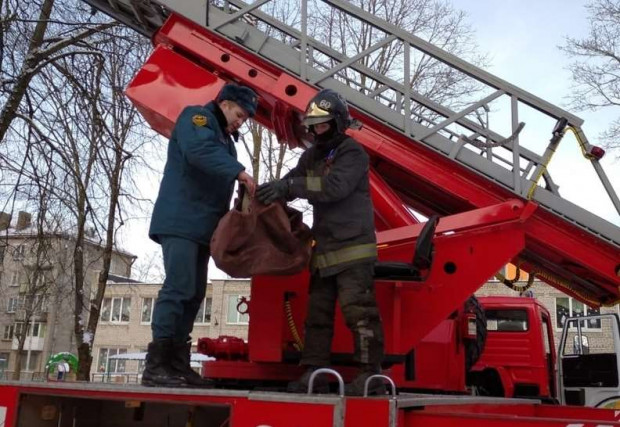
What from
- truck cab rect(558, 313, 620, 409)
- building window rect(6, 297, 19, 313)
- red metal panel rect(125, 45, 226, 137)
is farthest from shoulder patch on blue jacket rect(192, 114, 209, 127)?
building window rect(6, 297, 19, 313)

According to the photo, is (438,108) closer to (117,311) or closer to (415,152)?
(415,152)

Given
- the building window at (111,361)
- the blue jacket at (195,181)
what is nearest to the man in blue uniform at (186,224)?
the blue jacket at (195,181)

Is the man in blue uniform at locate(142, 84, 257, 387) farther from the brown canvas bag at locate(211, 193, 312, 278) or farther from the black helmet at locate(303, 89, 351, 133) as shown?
the black helmet at locate(303, 89, 351, 133)

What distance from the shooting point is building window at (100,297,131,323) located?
1815 inches

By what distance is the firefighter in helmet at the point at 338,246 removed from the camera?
11.6ft

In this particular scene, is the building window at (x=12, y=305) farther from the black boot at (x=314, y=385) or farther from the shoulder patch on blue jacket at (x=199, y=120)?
the black boot at (x=314, y=385)

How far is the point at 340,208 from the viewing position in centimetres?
376

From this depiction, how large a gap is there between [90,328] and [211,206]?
12742 mm

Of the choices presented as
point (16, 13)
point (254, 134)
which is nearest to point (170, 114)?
point (16, 13)

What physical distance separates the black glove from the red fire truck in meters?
0.57

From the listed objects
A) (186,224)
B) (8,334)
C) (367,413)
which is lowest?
(367,413)

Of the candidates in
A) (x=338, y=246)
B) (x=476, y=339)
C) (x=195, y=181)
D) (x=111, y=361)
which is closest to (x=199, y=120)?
(x=195, y=181)

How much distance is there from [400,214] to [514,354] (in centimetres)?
464

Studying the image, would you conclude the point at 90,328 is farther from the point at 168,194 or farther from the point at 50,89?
the point at 168,194
